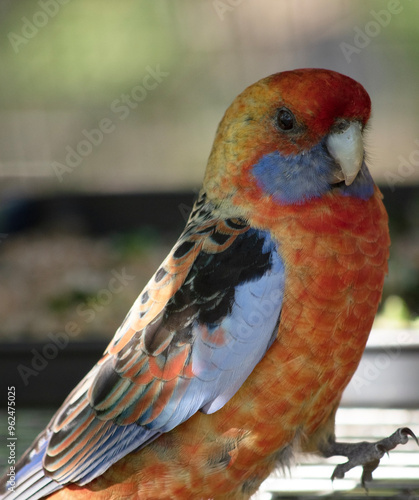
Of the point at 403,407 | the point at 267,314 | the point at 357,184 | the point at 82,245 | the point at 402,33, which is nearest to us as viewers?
the point at 267,314

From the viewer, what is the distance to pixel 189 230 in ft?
6.63

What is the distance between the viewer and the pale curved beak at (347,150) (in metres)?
1.82

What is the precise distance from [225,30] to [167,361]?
405 centimetres

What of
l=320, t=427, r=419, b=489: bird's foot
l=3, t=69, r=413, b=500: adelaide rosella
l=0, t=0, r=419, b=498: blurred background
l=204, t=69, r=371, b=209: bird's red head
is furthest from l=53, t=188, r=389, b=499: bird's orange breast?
l=0, t=0, r=419, b=498: blurred background

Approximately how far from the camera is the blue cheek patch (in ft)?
6.10

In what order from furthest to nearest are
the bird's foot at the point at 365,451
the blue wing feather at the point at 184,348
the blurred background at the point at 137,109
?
the blurred background at the point at 137,109, the bird's foot at the point at 365,451, the blue wing feather at the point at 184,348

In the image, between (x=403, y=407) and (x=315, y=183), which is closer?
(x=315, y=183)

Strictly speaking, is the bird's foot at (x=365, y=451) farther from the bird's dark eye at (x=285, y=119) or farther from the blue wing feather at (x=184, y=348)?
the bird's dark eye at (x=285, y=119)

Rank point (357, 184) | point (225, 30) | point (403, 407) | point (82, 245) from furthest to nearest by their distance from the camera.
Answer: point (225, 30) → point (82, 245) → point (403, 407) → point (357, 184)

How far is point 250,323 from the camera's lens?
5.77 feet

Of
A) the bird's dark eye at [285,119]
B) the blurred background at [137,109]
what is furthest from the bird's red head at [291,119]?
the blurred background at [137,109]

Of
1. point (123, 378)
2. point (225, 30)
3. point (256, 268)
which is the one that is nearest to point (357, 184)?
point (256, 268)

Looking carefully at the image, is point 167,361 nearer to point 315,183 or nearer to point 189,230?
point 189,230

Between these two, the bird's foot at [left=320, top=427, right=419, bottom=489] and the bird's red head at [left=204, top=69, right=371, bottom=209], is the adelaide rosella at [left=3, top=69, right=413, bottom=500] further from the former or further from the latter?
the bird's foot at [left=320, top=427, right=419, bottom=489]
